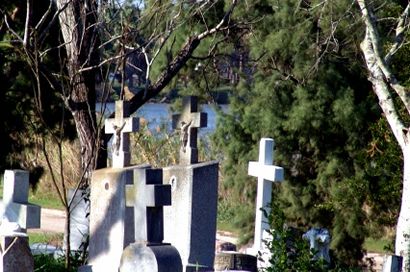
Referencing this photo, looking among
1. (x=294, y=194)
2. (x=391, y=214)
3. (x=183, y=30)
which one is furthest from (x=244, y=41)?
(x=391, y=214)

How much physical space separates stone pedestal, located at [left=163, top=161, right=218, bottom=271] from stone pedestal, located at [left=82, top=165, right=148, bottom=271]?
2.34 ft

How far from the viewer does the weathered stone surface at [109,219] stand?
9.00 meters

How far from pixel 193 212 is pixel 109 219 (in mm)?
908

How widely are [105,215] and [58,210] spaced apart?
1170cm

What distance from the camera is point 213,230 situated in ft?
32.7

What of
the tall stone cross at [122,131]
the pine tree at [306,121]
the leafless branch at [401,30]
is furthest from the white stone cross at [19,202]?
the pine tree at [306,121]

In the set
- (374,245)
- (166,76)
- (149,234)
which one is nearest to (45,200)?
(374,245)

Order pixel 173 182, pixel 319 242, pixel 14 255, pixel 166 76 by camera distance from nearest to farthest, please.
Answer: pixel 14 255
pixel 319 242
pixel 173 182
pixel 166 76

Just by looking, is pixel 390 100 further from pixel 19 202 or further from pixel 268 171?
pixel 19 202

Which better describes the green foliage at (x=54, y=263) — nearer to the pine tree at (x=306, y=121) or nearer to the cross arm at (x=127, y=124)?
the cross arm at (x=127, y=124)

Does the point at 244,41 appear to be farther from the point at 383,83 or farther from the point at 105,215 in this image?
the point at 105,215

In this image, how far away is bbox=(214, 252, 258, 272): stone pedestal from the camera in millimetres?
9985

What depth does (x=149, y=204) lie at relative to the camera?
739cm

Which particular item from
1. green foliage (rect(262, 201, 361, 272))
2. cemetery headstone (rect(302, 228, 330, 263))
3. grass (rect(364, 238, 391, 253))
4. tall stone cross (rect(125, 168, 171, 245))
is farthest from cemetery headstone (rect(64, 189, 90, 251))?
grass (rect(364, 238, 391, 253))
